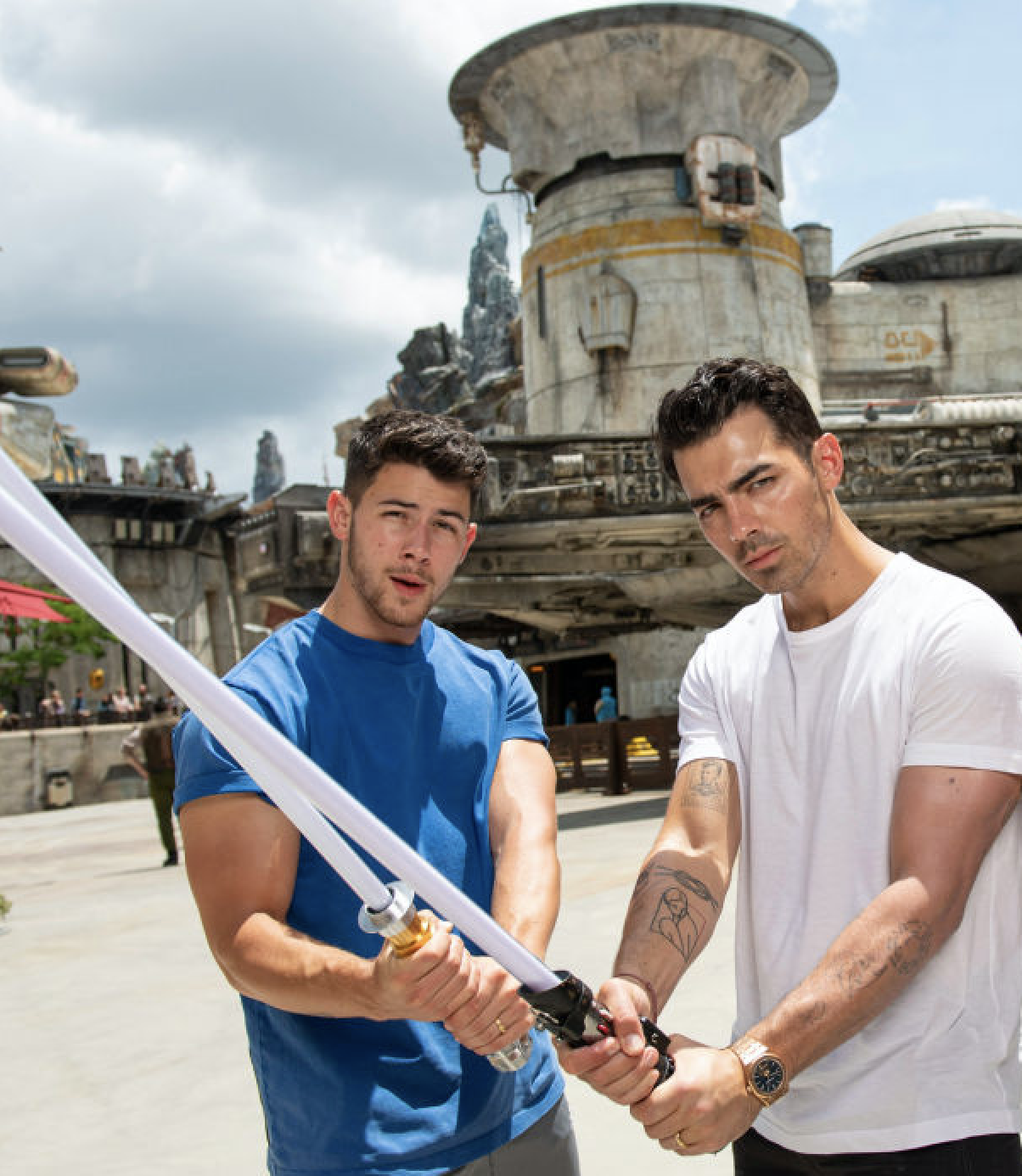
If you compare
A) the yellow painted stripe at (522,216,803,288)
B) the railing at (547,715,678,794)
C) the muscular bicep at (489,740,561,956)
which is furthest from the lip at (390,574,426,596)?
the yellow painted stripe at (522,216,803,288)

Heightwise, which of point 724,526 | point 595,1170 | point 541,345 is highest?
point 541,345

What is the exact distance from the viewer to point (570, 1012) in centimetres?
165

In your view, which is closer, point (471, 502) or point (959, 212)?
point (471, 502)

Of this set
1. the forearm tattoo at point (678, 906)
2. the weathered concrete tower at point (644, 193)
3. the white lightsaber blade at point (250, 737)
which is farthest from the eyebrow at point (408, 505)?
the weathered concrete tower at point (644, 193)

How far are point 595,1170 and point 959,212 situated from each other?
108 ft

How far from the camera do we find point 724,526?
91.7 inches

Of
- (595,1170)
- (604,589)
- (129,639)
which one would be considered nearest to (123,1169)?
(595,1170)

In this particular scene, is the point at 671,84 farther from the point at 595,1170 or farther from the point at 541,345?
the point at 595,1170

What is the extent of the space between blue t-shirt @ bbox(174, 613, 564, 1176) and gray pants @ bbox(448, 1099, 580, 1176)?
2 centimetres

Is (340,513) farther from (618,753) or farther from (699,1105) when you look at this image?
(618,753)

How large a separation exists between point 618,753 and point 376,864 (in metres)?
15.8

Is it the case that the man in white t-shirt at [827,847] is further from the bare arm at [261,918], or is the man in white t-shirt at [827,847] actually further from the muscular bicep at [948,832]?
the bare arm at [261,918]

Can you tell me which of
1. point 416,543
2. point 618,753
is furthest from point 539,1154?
point 618,753

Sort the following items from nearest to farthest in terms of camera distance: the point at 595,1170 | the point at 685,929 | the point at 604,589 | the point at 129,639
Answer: the point at 129,639
the point at 685,929
the point at 595,1170
the point at 604,589
